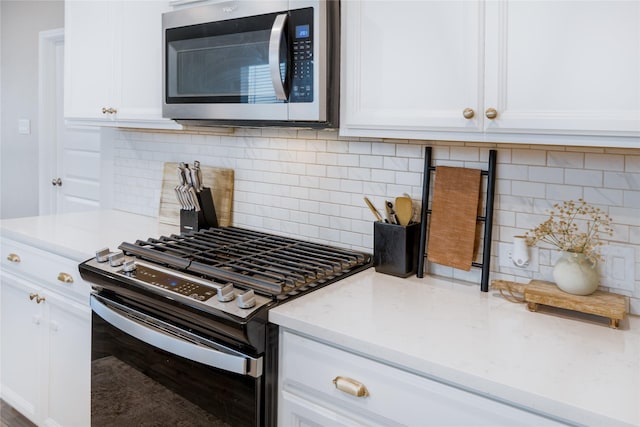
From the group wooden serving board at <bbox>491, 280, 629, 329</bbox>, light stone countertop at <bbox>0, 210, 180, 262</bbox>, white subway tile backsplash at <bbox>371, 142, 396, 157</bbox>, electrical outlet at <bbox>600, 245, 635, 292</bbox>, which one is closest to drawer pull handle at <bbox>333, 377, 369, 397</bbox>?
wooden serving board at <bbox>491, 280, 629, 329</bbox>

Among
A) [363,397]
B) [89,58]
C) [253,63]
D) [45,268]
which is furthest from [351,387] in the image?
[89,58]

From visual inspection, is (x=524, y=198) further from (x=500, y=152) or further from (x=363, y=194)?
(x=363, y=194)

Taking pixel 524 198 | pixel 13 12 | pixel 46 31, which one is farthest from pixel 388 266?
pixel 13 12

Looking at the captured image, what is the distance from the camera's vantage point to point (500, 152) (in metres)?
1.64

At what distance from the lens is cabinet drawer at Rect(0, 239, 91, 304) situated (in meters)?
2.10

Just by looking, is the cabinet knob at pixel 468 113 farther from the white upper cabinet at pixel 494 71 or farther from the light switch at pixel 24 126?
the light switch at pixel 24 126

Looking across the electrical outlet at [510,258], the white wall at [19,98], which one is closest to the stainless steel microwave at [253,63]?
the electrical outlet at [510,258]

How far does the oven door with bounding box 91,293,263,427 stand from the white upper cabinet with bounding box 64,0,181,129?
0.90m

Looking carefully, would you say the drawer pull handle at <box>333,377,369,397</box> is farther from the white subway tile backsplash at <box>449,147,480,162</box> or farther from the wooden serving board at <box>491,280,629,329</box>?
the white subway tile backsplash at <box>449,147,480,162</box>

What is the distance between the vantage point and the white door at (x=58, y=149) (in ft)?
11.3

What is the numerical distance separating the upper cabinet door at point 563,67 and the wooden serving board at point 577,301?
462mm

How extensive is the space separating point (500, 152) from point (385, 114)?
39cm

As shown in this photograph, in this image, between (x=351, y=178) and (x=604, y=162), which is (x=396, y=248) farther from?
(x=604, y=162)

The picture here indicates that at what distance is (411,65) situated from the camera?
1.50 metres
